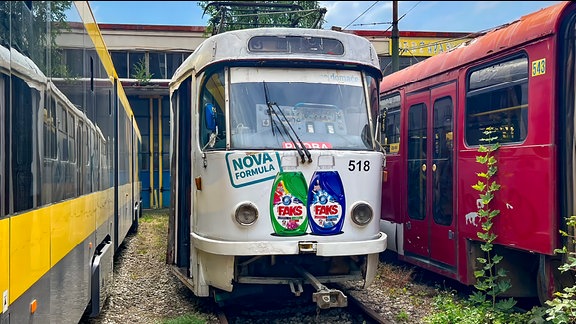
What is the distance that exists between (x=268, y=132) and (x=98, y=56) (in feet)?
6.97

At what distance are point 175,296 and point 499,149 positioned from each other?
4.54 m

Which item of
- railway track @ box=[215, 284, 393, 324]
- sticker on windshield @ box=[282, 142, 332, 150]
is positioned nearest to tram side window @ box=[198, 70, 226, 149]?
sticker on windshield @ box=[282, 142, 332, 150]

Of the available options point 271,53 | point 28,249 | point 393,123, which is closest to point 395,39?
point 393,123

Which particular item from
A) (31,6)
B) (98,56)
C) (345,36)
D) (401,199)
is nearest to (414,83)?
(401,199)

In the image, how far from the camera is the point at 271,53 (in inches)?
247

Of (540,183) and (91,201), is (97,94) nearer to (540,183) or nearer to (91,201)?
(91,201)

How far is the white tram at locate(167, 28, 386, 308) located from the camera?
5934 mm

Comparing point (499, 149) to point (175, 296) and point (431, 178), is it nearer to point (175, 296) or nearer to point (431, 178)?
point (431, 178)

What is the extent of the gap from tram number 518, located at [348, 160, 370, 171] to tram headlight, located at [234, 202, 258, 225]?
3.59ft

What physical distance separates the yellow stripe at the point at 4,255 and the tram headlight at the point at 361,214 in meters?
3.97

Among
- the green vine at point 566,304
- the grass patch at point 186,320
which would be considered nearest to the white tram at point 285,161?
the grass patch at point 186,320

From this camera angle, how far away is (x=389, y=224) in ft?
31.0

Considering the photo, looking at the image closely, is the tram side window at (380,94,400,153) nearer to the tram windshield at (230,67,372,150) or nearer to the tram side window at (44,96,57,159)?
the tram windshield at (230,67,372,150)

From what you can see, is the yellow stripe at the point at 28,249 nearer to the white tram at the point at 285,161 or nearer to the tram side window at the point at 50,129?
the tram side window at the point at 50,129
